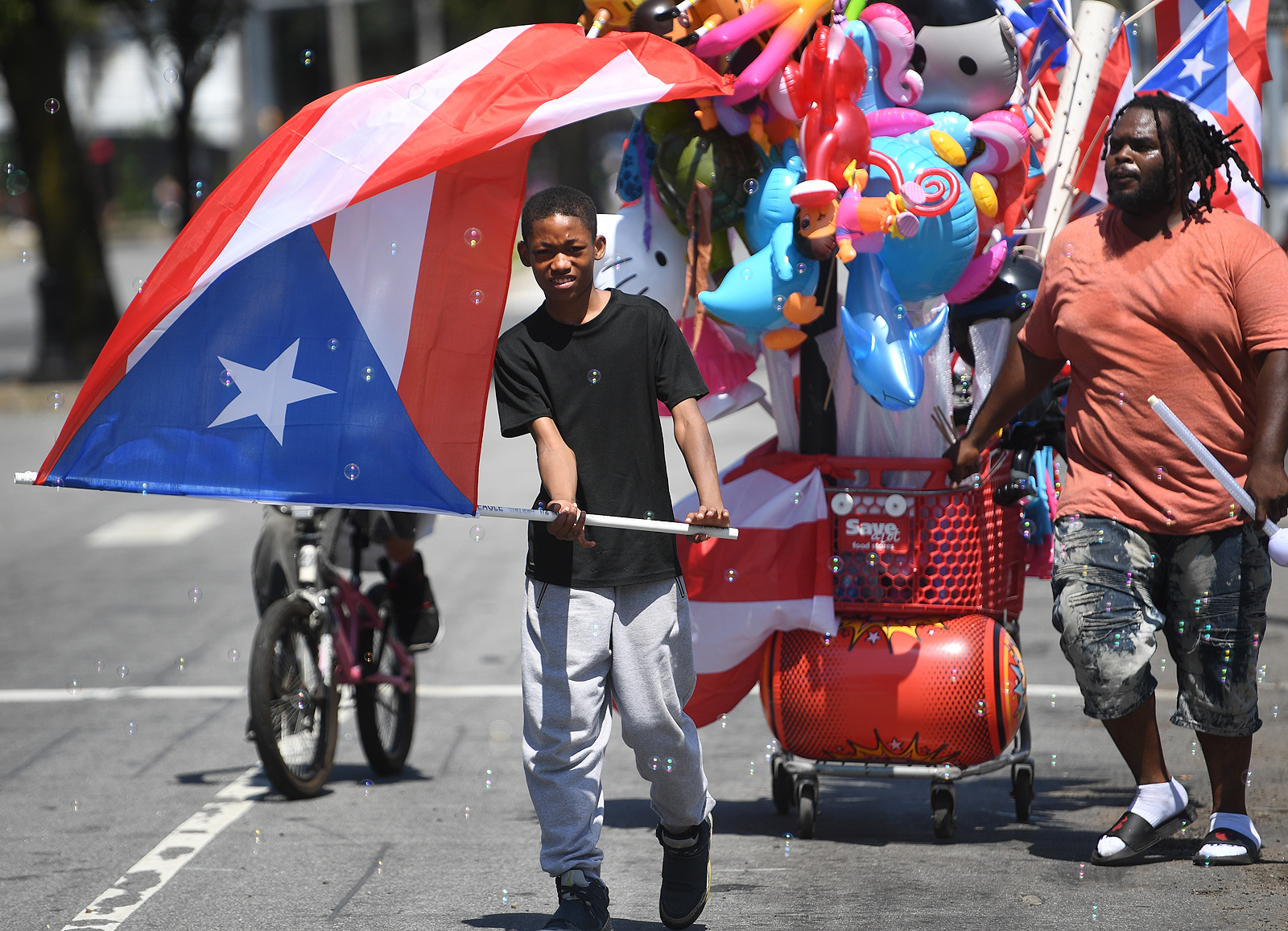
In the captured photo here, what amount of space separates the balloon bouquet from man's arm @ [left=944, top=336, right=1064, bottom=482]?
252 mm

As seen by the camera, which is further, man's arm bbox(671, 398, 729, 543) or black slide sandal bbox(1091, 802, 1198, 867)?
black slide sandal bbox(1091, 802, 1198, 867)

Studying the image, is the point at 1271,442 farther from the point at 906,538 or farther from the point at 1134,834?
the point at 1134,834

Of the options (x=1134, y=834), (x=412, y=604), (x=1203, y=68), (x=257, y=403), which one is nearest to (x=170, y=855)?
(x=412, y=604)

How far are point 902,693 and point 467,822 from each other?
159cm

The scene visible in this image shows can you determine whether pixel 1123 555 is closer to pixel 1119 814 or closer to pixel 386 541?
pixel 1119 814

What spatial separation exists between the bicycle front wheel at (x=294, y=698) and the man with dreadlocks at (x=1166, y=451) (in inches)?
104

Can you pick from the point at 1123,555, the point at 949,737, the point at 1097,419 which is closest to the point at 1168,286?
the point at 1097,419

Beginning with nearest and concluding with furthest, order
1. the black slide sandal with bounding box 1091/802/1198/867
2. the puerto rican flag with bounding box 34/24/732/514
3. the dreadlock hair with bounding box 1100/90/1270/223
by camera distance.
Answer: the puerto rican flag with bounding box 34/24/732/514
the dreadlock hair with bounding box 1100/90/1270/223
the black slide sandal with bounding box 1091/802/1198/867

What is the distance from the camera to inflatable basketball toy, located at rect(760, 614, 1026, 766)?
4918 millimetres

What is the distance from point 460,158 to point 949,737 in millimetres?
2221

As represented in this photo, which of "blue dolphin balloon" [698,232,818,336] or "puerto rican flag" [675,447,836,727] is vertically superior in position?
"blue dolphin balloon" [698,232,818,336]

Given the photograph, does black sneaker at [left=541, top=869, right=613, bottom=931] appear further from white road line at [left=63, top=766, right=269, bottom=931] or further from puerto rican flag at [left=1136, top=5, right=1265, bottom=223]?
puerto rican flag at [left=1136, top=5, right=1265, bottom=223]

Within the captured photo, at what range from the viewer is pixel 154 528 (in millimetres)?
11844

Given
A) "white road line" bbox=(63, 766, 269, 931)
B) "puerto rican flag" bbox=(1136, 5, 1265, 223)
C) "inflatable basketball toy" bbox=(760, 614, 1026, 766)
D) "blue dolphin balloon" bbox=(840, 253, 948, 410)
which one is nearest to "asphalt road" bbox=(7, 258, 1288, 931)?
"white road line" bbox=(63, 766, 269, 931)
